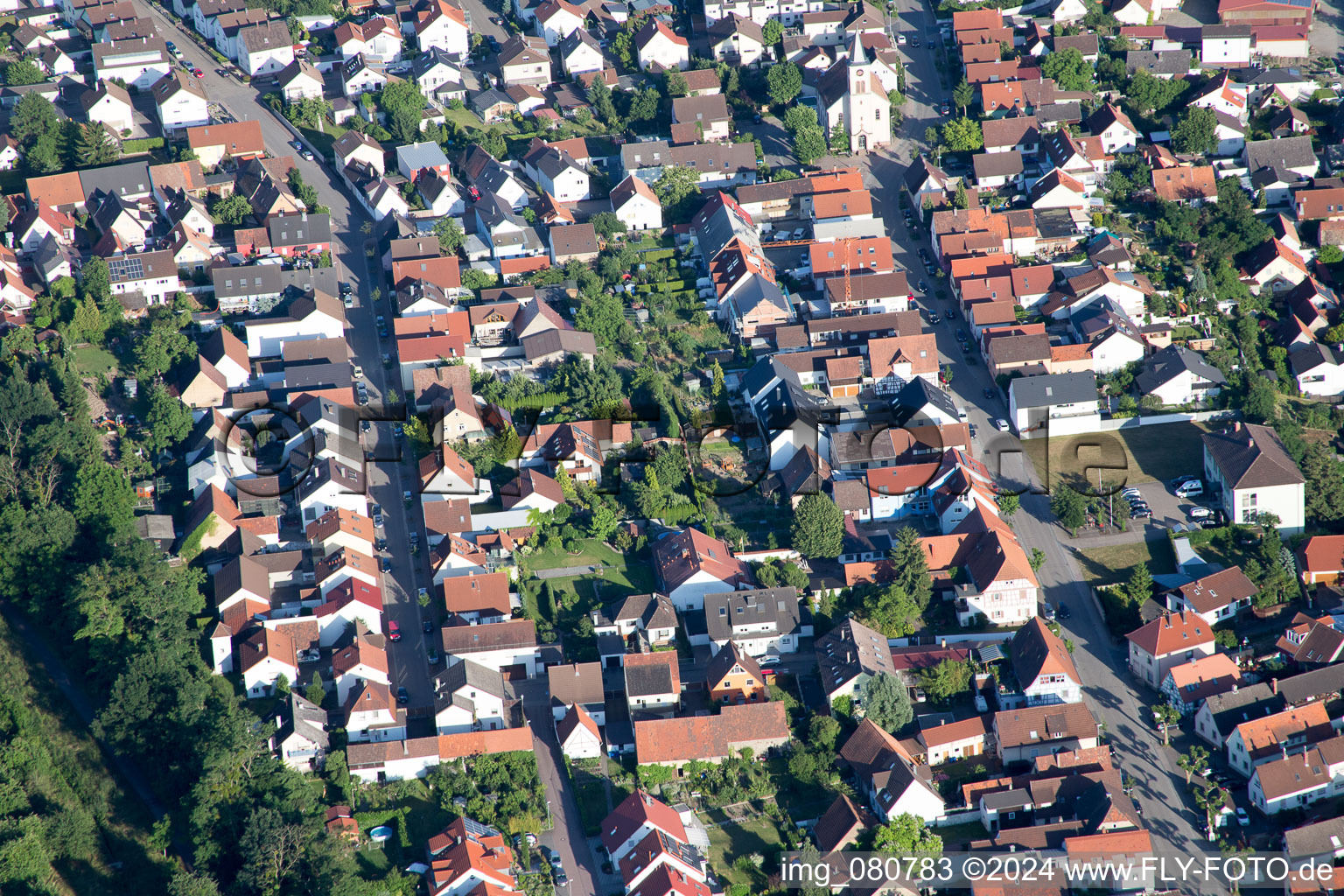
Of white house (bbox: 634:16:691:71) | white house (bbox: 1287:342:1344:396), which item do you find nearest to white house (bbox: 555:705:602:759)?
white house (bbox: 1287:342:1344:396)

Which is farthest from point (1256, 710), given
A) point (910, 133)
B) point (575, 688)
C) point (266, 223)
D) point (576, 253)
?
point (266, 223)

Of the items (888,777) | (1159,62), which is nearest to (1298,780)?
(888,777)

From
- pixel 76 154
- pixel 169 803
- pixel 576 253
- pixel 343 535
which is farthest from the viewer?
pixel 76 154

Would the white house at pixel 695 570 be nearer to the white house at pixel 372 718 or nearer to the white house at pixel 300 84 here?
the white house at pixel 372 718

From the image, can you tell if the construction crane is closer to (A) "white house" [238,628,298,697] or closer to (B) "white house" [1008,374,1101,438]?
(B) "white house" [1008,374,1101,438]

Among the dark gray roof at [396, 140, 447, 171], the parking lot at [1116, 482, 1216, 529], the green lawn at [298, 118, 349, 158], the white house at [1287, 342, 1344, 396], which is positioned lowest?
the parking lot at [1116, 482, 1216, 529]

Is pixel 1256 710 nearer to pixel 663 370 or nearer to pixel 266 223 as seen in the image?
pixel 663 370

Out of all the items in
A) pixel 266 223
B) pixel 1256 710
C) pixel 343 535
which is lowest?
pixel 1256 710
